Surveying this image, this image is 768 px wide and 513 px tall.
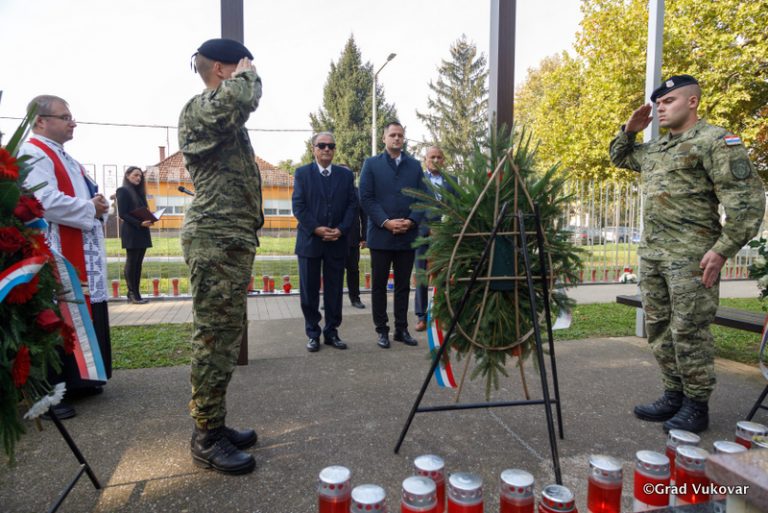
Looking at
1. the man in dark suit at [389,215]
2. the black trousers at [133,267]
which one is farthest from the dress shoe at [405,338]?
the black trousers at [133,267]

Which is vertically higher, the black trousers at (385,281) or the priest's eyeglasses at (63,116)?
the priest's eyeglasses at (63,116)

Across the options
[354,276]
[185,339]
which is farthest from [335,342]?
[354,276]

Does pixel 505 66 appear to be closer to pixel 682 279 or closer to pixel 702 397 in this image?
pixel 682 279

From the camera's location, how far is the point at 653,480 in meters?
1.74

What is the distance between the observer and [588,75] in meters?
16.1

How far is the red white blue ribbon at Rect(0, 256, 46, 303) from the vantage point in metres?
1.69

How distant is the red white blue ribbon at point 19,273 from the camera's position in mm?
1694

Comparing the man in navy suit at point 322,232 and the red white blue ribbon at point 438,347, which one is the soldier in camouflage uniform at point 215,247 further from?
the man in navy suit at point 322,232

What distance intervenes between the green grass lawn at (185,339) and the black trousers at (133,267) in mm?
1847

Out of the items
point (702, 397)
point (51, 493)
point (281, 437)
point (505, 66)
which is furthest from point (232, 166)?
point (702, 397)

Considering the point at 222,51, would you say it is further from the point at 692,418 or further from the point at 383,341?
the point at 692,418

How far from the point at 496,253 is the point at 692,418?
167cm

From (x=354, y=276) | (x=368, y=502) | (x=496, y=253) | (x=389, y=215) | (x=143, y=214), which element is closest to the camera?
(x=368, y=502)

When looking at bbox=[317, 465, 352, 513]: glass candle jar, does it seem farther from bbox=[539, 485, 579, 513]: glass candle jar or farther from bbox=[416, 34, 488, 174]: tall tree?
bbox=[416, 34, 488, 174]: tall tree
